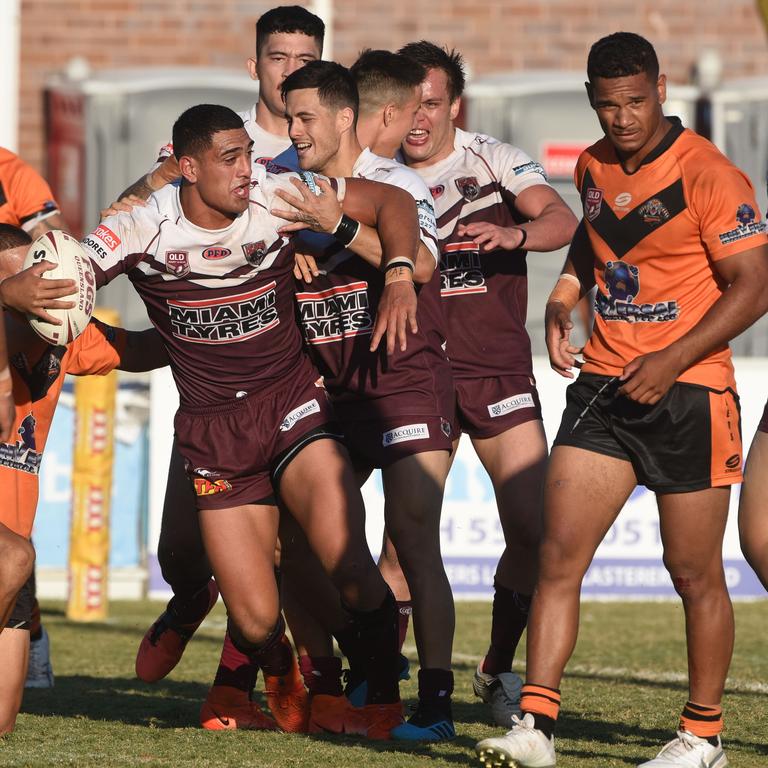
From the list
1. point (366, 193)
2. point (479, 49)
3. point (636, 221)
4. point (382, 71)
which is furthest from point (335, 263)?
point (479, 49)

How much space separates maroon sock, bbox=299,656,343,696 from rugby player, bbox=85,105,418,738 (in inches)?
8.3

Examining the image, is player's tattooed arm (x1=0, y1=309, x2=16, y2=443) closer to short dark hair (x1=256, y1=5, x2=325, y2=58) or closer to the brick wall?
short dark hair (x1=256, y1=5, x2=325, y2=58)

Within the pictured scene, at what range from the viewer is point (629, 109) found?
500 cm

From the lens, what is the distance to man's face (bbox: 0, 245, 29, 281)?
5793 mm

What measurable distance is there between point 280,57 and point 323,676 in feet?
8.97

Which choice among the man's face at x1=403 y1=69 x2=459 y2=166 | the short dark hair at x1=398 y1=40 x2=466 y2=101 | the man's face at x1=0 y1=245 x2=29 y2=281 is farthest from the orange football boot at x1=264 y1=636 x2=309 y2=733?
the short dark hair at x1=398 y1=40 x2=466 y2=101

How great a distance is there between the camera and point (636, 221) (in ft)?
16.7

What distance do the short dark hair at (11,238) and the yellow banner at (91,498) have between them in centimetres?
466


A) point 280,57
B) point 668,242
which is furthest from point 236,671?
point 280,57

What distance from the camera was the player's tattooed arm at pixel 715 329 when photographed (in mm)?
4902

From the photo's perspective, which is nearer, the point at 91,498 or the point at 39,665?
the point at 39,665

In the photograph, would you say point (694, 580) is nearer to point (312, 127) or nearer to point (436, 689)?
point (436, 689)

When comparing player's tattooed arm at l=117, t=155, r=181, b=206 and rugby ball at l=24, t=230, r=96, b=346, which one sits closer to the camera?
rugby ball at l=24, t=230, r=96, b=346

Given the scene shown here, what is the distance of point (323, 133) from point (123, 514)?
5925 mm
